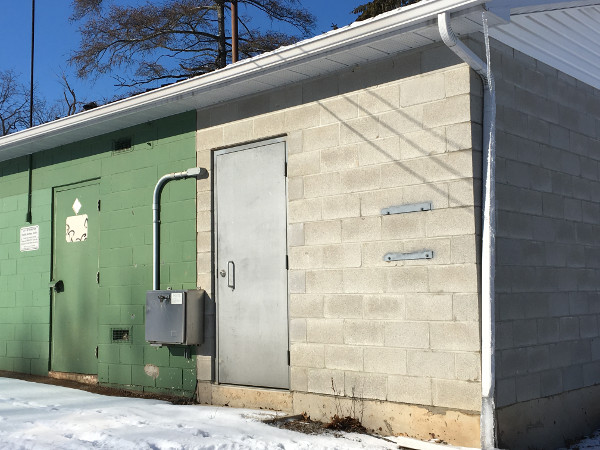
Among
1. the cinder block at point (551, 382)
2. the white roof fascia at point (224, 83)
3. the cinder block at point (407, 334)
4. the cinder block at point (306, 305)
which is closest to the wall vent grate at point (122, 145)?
the white roof fascia at point (224, 83)

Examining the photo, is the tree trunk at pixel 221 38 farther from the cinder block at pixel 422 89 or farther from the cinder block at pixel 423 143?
the cinder block at pixel 423 143

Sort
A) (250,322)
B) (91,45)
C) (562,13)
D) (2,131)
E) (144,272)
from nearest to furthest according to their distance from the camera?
1. (562,13)
2. (250,322)
3. (144,272)
4. (91,45)
5. (2,131)

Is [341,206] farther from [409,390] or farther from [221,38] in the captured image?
[221,38]

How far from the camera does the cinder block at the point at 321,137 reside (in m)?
6.75

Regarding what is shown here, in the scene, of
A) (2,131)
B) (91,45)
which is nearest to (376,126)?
(91,45)

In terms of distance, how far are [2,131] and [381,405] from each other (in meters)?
26.2

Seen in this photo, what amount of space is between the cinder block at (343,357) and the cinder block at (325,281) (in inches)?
19.8

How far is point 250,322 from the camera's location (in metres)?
7.39

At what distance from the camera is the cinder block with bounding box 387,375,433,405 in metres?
5.91

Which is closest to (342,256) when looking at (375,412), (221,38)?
(375,412)

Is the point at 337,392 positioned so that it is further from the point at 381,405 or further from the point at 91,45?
the point at 91,45

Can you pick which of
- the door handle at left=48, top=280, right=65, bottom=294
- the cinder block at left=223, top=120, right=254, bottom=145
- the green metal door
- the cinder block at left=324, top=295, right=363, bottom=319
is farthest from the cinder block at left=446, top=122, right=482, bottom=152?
the door handle at left=48, top=280, right=65, bottom=294

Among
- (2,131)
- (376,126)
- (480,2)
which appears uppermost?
(2,131)

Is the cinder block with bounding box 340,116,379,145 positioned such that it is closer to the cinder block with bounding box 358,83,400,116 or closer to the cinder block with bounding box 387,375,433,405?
the cinder block with bounding box 358,83,400,116
